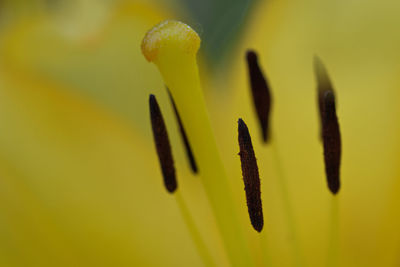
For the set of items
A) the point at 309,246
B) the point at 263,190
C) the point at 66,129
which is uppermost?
the point at 66,129

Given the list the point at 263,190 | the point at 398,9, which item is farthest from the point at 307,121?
the point at 398,9

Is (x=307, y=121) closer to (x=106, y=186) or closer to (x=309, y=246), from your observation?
(x=309, y=246)


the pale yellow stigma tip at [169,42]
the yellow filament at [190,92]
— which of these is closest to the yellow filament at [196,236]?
the yellow filament at [190,92]

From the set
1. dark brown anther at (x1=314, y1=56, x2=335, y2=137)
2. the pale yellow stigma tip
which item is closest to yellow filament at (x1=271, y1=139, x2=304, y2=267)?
dark brown anther at (x1=314, y1=56, x2=335, y2=137)

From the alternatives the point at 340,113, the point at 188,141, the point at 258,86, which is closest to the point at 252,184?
the point at 188,141

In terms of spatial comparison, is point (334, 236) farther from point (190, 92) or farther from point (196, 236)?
point (190, 92)
